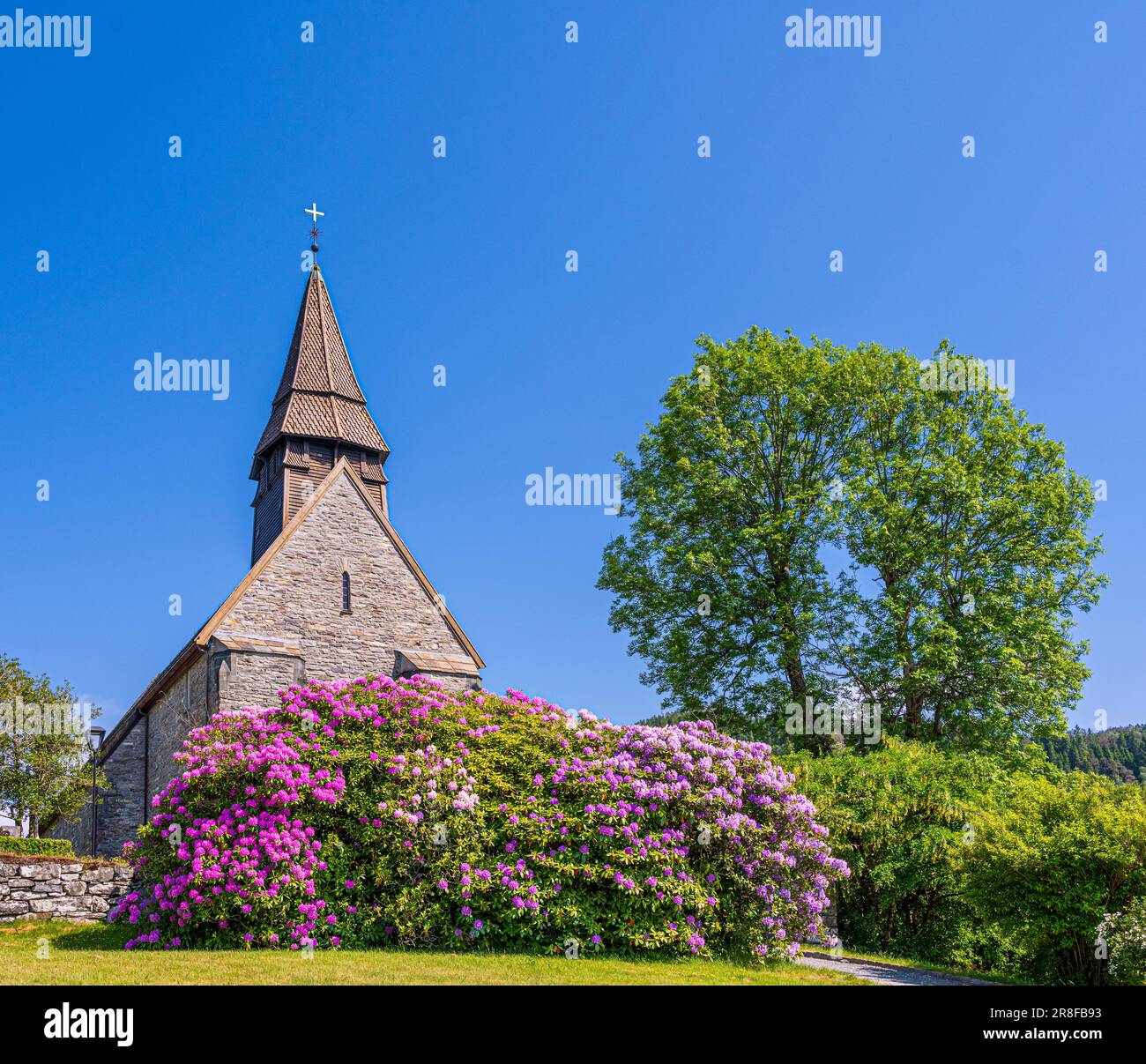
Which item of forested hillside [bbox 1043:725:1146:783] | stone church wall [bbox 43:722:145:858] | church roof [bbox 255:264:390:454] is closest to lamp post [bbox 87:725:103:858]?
stone church wall [bbox 43:722:145:858]

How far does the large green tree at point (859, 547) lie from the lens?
22.5 m

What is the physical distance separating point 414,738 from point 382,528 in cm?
1335

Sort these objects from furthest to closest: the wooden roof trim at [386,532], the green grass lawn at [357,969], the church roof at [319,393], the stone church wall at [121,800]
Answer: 1. the church roof at [319,393]
2. the stone church wall at [121,800]
3. the wooden roof trim at [386,532]
4. the green grass lawn at [357,969]

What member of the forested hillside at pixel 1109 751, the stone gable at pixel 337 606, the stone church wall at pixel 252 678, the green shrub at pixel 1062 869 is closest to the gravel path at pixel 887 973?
the green shrub at pixel 1062 869

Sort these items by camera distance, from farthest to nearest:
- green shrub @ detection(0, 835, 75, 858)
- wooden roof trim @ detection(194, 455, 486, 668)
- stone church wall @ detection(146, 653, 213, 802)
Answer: wooden roof trim @ detection(194, 455, 486, 668)
stone church wall @ detection(146, 653, 213, 802)
green shrub @ detection(0, 835, 75, 858)

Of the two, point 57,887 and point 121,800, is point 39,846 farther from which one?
point 121,800

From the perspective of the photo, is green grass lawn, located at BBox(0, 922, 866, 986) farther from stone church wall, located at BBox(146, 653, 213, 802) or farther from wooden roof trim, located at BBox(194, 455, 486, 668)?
wooden roof trim, located at BBox(194, 455, 486, 668)

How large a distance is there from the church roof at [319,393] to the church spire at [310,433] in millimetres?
29

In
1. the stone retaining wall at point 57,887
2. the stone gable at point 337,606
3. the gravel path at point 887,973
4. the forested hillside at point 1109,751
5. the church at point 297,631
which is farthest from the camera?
the forested hillside at point 1109,751

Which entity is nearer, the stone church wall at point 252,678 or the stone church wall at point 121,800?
the stone church wall at point 252,678

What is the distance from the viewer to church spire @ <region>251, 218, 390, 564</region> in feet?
101

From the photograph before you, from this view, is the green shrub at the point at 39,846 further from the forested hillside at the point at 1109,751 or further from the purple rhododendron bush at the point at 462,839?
the forested hillside at the point at 1109,751

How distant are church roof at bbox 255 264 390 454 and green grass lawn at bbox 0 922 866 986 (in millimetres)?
20948

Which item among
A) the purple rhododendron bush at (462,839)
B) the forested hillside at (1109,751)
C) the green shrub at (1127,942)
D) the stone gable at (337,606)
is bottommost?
the forested hillside at (1109,751)
